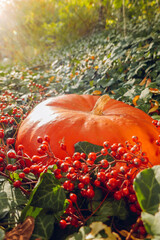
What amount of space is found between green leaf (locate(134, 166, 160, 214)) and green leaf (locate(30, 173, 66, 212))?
9.6 inches

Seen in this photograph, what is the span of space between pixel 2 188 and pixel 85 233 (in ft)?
1.24

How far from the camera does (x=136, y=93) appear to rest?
163cm

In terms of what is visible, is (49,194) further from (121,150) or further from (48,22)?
(48,22)

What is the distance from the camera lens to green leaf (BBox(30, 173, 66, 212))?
0.61m

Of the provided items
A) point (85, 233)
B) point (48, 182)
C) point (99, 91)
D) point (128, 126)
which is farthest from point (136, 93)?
point (85, 233)

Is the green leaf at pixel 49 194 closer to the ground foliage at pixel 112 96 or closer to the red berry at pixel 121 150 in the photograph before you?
the ground foliage at pixel 112 96

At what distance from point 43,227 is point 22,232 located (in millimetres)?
72

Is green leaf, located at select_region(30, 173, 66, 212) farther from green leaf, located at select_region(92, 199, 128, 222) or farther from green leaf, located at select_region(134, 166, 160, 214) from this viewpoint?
green leaf, located at select_region(134, 166, 160, 214)

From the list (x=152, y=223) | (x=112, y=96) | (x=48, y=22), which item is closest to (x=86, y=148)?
(x=152, y=223)

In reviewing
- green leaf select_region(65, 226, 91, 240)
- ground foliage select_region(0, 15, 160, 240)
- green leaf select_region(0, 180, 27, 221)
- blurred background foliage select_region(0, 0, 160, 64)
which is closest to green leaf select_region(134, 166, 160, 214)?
ground foliage select_region(0, 15, 160, 240)

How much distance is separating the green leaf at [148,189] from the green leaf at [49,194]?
0.24m

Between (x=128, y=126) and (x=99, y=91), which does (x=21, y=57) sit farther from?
(x=128, y=126)

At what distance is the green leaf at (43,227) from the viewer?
1.80 ft

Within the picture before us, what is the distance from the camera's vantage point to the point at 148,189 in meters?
0.49
